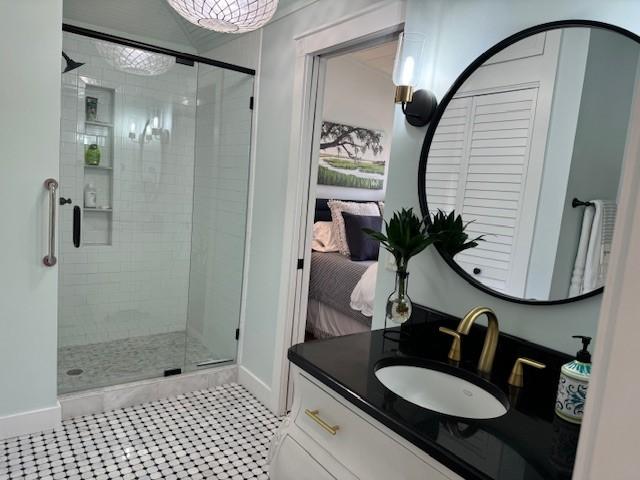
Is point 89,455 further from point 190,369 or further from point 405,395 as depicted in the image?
point 405,395

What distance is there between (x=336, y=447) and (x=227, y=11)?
161cm

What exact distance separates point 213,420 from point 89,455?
673 mm

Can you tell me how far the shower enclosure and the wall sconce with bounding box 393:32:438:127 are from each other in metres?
1.54

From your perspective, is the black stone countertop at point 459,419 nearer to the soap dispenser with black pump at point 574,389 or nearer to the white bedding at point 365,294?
the soap dispenser with black pump at point 574,389

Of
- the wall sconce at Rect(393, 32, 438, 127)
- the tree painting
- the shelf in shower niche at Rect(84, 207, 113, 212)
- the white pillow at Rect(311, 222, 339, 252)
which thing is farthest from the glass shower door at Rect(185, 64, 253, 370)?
the wall sconce at Rect(393, 32, 438, 127)

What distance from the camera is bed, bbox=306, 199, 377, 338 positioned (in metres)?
3.56

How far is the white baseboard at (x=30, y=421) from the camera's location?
2271 millimetres

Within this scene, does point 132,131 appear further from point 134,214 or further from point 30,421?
point 30,421

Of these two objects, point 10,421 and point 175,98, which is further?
point 175,98

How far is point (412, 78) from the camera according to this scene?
1.71m

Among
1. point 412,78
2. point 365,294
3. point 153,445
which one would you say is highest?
point 412,78

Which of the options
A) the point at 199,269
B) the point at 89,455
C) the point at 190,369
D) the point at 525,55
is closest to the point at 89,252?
the point at 199,269

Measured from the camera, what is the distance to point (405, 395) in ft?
4.81

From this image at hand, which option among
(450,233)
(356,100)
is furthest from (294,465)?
(356,100)
